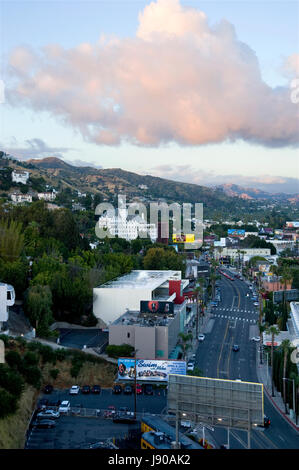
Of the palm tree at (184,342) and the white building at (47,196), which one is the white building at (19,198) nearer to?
the white building at (47,196)

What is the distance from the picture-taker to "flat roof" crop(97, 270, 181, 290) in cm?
5204

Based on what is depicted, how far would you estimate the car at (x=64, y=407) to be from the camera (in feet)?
95.9

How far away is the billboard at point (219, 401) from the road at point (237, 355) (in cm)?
120

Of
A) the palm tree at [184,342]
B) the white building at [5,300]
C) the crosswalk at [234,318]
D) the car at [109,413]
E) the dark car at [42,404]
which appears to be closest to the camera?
the car at [109,413]

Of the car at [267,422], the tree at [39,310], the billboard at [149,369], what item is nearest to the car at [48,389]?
the billboard at [149,369]

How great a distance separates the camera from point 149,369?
36000 mm

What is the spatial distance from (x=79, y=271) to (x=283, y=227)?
478ft

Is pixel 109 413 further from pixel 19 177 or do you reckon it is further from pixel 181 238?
pixel 19 177

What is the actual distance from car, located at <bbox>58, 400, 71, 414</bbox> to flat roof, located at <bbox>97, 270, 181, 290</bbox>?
20890 millimetres

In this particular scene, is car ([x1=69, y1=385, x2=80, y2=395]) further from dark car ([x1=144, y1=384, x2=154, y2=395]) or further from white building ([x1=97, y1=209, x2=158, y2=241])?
white building ([x1=97, y1=209, x2=158, y2=241])

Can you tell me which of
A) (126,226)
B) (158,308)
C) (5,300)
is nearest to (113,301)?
(158,308)

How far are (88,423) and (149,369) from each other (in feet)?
28.8
